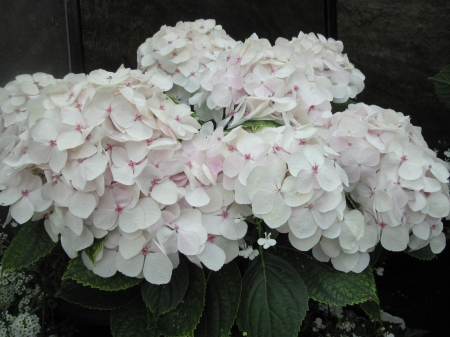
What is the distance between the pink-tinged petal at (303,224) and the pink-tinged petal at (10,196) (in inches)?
17.2

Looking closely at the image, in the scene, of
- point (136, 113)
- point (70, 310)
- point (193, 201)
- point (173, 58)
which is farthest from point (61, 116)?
point (70, 310)

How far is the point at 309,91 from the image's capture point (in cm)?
95

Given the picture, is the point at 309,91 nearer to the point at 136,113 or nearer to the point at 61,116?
the point at 136,113

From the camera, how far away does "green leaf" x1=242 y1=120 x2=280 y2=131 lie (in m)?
0.84

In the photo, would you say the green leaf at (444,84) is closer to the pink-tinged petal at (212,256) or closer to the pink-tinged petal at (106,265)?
the pink-tinged petal at (212,256)

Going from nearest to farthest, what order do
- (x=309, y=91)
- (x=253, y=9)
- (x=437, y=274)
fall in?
(x=309, y=91) → (x=437, y=274) → (x=253, y=9)

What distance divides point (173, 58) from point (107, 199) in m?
0.51

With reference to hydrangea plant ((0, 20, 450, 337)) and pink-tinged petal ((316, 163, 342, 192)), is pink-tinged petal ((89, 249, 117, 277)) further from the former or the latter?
pink-tinged petal ((316, 163, 342, 192))

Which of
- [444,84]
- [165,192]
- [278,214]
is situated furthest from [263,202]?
[444,84]

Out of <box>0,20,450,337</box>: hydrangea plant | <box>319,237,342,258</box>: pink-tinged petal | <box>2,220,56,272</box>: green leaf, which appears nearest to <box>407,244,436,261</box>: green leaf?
<box>0,20,450,337</box>: hydrangea plant

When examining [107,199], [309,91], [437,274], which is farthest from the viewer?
[437,274]

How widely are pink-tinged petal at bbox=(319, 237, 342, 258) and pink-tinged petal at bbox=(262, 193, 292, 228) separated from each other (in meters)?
0.10

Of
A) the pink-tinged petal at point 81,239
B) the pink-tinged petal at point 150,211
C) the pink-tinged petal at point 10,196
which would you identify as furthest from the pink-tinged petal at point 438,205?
the pink-tinged petal at point 10,196

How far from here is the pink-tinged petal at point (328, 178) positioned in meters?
0.70
